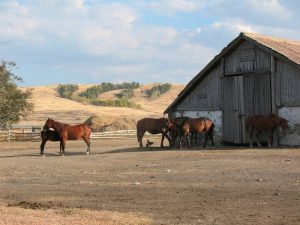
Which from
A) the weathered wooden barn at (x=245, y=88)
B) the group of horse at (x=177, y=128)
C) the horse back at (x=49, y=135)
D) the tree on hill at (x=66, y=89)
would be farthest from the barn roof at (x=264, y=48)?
the tree on hill at (x=66, y=89)

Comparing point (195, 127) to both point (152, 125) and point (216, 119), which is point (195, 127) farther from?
point (152, 125)

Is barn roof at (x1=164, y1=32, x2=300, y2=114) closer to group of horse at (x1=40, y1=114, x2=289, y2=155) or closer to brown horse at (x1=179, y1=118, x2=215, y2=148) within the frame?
group of horse at (x1=40, y1=114, x2=289, y2=155)

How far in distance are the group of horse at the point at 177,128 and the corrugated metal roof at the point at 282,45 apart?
3.07 metres

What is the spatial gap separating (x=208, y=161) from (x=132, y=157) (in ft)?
14.5

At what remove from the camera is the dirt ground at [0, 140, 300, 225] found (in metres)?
10.5

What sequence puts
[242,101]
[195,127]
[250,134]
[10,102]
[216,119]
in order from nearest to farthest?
1. [250,134]
2. [195,127]
3. [242,101]
4. [216,119]
5. [10,102]

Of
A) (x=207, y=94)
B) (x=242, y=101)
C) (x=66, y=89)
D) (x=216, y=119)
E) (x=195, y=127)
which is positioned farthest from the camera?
(x=66, y=89)

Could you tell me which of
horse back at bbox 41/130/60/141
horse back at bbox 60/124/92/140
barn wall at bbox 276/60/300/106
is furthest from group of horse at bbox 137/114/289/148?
horse back at bbox 41/130/60/141

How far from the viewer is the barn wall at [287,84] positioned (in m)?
26.5

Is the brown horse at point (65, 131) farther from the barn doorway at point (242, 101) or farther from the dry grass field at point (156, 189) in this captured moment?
the barn doorway at point (242, 101)

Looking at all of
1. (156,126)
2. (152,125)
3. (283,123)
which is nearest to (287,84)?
(283,123)

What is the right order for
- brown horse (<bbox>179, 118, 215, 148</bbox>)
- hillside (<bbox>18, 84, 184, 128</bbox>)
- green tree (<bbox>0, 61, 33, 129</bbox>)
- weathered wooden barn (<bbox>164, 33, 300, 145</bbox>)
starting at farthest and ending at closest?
hillside (<bbox>18, 84, 184, 128</bbox>)
green tree (<bbox>0, 61, 33, 129</bbox>)
brown horse (<bbox>179, 118, 215, 148</bbox>)
weathered wooden barn (<bbox>164, 33, 300, 145</bbox>)

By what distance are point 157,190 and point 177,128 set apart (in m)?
15.1

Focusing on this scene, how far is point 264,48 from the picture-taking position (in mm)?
27547
